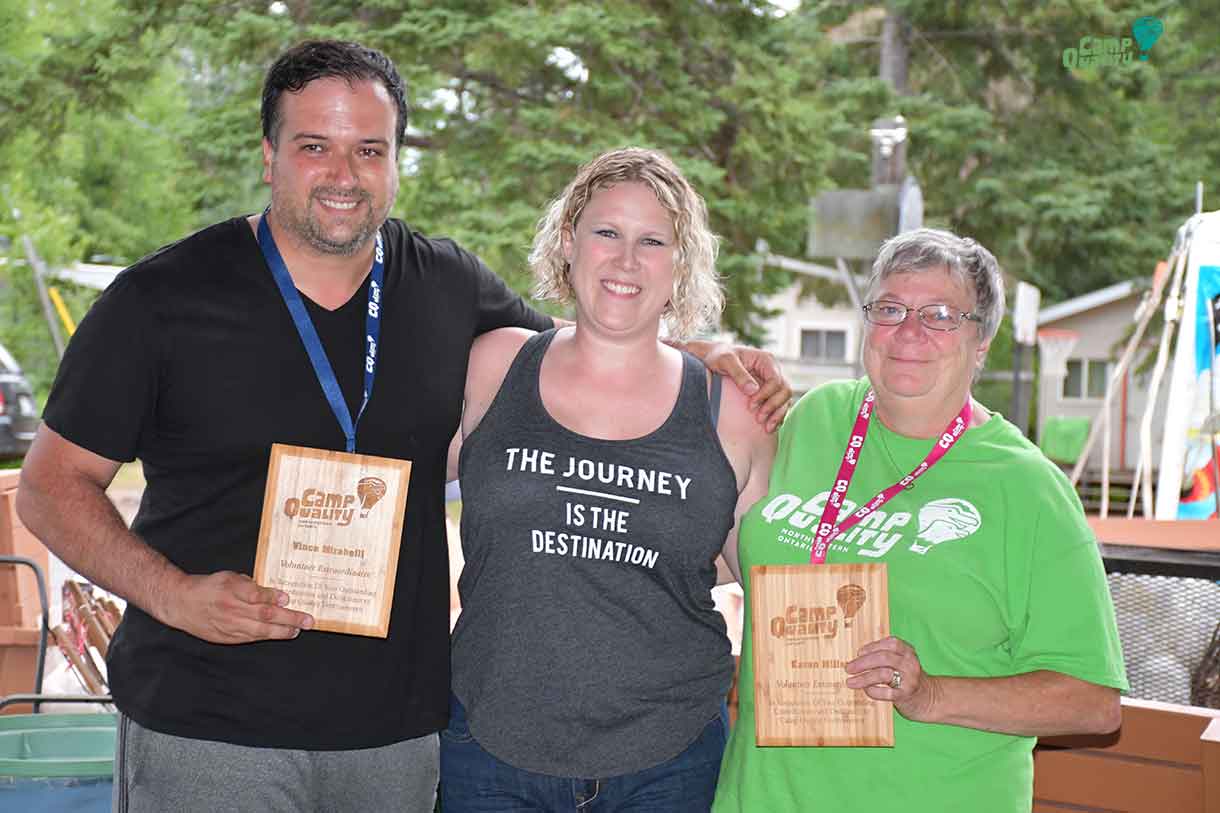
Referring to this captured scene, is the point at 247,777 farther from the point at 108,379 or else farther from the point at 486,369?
the point at 486,369

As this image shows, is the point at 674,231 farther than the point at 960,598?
Yes

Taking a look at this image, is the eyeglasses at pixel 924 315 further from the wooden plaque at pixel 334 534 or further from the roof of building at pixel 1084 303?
the roof of building at pixel 1084 303

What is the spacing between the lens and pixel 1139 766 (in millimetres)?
2229

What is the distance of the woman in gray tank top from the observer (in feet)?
5.86

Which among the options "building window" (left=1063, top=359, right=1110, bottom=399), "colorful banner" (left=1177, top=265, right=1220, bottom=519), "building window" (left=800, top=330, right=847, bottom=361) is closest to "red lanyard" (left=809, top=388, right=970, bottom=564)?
"colorful banner" (left=1177, top=265, right=1220, bottom=519)

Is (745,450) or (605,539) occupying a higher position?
(745,450)

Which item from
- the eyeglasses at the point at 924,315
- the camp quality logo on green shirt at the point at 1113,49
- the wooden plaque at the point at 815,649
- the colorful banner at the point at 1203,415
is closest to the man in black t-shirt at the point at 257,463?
the eyeglasses at the point at 924,315

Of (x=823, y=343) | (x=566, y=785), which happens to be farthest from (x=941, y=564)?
(x=823, y=343)

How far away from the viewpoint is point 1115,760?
88.7 inches

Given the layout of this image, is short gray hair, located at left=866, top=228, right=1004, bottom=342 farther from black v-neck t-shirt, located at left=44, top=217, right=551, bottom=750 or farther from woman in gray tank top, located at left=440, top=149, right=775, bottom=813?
black v-neck t-shirt, located at left=44, top=217, right=551, bottom=750

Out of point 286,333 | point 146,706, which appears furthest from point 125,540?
point 286,333

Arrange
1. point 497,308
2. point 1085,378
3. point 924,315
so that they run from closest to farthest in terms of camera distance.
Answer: point 924,315 → point 497,308 → point 1085,378

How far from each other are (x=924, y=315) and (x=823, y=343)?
53.1ft

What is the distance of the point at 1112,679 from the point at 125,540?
1.32 meters
